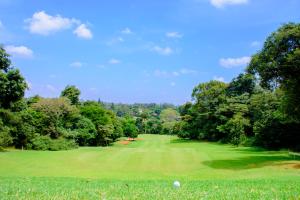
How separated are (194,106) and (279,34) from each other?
49.7m

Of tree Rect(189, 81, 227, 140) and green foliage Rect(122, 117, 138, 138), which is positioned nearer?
tree Rect(189, 81, 227, 140)

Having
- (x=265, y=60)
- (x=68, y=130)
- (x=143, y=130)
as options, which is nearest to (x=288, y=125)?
(x=265, y=60)

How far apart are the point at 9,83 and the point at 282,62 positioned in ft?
84.0

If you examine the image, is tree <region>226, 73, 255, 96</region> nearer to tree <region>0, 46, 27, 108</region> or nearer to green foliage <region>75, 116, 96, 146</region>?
green foliage <region>75, 116, 96, 146</region>

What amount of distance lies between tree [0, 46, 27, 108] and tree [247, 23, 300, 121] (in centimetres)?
2275

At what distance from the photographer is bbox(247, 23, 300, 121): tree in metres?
26.0

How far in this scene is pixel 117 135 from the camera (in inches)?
2645

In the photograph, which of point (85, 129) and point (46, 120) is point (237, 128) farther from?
point (46, 120)

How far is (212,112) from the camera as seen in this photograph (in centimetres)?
6912

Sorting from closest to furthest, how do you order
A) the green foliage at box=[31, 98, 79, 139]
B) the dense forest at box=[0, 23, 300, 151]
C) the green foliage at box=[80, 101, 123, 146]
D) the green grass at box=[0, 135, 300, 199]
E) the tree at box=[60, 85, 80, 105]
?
the green grass at box=[0, 135, 300, 199]
the dense forest at box=[0, 23, 300, 151]
the green foliage at box=[31, 98, 79, 139]
the green foliage at box=[80, 101, 123, 146]
the tree at box=[60, 85, 80, 105]

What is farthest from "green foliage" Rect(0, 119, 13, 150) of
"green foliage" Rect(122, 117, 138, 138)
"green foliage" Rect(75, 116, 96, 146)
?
"green foliage" Rect(122, 117, 138, 138)

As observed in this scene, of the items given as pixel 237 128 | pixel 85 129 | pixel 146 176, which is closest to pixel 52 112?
pixel 85 129

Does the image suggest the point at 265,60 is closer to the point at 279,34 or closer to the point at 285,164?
the point at 279,34

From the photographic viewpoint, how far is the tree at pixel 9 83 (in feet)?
120
